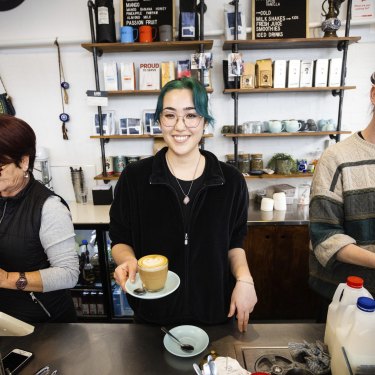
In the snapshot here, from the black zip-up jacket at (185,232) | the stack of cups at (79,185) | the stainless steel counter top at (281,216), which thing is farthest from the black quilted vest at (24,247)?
the stack of cups at (79,185)

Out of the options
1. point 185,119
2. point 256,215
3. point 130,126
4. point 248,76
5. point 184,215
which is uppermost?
point 248,76

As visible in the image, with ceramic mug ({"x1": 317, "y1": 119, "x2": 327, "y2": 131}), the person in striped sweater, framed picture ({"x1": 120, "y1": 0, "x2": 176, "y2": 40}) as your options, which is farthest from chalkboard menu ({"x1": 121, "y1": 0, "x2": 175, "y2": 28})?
the person in striped sweater

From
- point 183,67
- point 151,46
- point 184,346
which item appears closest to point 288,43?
point 183,67

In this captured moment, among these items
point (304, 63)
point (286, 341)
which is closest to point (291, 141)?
point (304, 63)

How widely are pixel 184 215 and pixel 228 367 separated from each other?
57cm

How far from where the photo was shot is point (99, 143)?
10.5 feet

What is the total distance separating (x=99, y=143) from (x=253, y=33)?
5.90ft

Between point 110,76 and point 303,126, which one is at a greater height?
point 110,76

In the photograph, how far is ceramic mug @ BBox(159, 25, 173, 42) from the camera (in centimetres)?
268

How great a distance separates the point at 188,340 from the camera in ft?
3.30

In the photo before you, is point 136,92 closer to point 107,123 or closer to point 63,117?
point 107,123

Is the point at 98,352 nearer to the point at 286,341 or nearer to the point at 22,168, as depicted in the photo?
the point at 286,341

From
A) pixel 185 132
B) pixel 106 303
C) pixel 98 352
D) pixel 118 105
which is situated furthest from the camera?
pixel 118 105

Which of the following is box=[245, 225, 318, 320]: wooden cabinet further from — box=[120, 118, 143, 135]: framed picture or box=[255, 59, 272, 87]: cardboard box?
box=[120, 118, 143, 135]: framed picture
